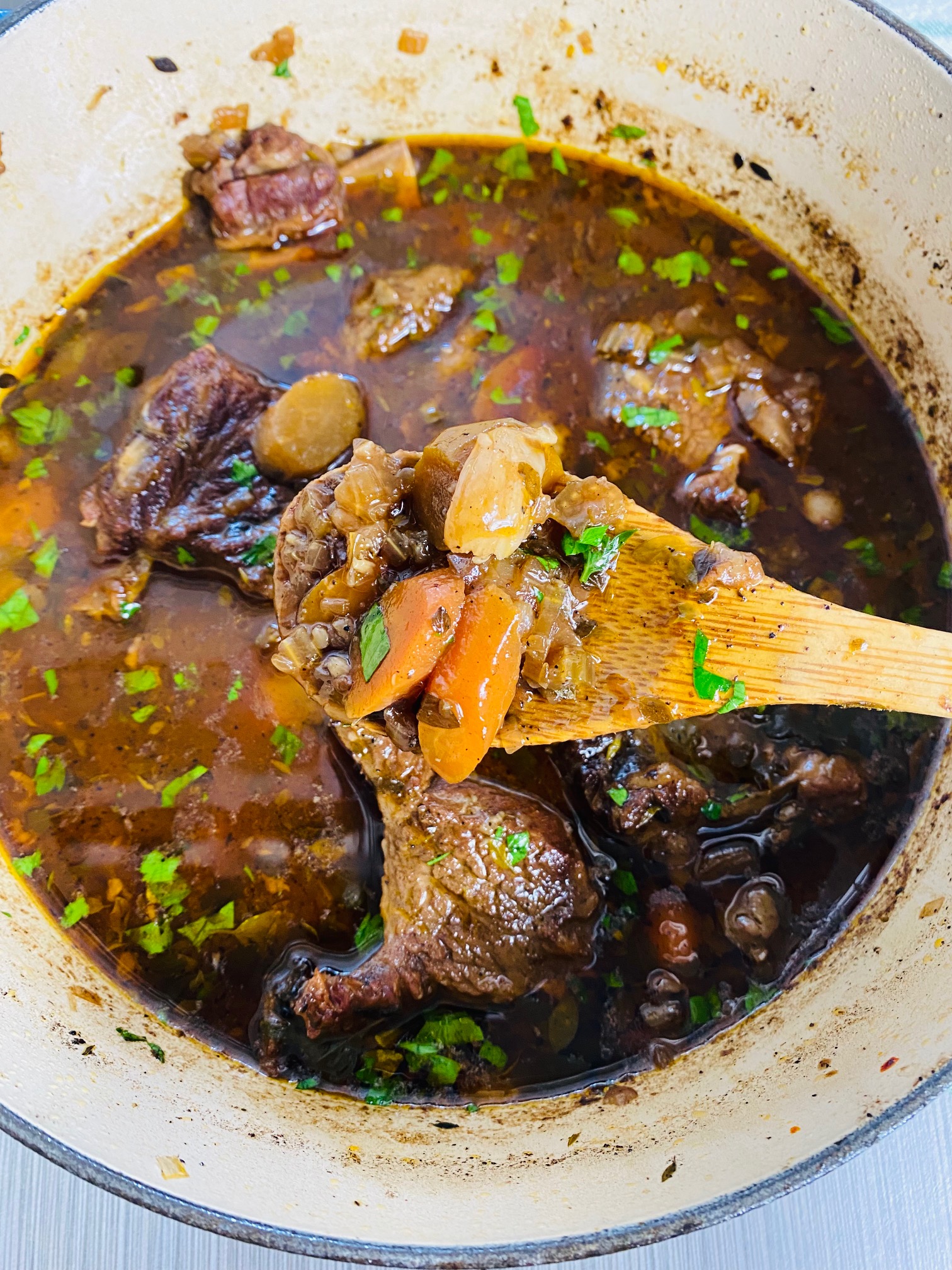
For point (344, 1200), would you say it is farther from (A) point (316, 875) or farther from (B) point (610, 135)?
(B) point (610, 135)

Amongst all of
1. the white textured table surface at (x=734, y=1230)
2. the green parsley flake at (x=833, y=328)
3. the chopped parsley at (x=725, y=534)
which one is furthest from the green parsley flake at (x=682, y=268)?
the chopped parsley at (x=725, y=534)

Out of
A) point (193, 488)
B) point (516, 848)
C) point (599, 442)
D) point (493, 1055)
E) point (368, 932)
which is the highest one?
point (599, 442)

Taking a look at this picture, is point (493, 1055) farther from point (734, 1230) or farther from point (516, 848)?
point (734, 1230)

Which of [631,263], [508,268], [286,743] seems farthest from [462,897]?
[631,263]

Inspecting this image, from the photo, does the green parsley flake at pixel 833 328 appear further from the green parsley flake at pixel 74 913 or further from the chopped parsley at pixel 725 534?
the green parsley flake at pixel 74 913

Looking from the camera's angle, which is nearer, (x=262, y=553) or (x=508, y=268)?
(x=262, y=553)

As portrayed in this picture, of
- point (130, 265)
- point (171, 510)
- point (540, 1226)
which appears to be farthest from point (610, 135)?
point (540, 1226)
